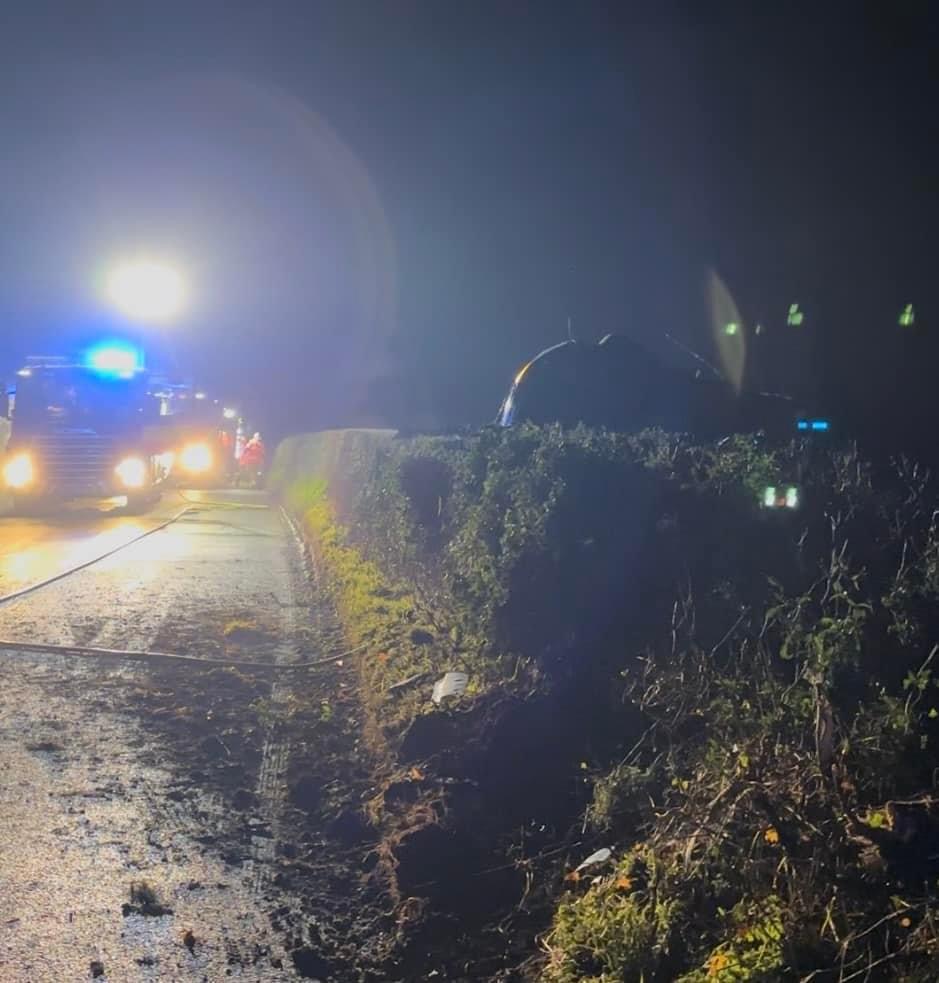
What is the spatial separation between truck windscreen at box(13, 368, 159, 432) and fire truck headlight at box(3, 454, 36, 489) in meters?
0.99

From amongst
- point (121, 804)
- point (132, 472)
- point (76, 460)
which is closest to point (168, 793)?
point (121, 804)

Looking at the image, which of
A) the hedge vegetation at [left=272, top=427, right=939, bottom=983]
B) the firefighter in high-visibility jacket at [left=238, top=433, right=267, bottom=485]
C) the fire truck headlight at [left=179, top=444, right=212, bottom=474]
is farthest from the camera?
the firefighter in high-visibility jacket at [left=238, top=433, right=267, bottom=485]

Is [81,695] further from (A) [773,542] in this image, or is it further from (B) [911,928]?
(B) [911,928]

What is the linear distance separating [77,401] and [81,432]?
842 mm

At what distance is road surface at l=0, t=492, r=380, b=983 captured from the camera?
4234mm

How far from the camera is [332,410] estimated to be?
56969 mm

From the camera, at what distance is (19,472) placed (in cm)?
2234

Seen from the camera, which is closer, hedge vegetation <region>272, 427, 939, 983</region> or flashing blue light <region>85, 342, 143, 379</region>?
hedge vegetation <region>272, 427, 939, 983</region>

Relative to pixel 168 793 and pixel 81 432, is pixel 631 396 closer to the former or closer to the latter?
pixel 168 793

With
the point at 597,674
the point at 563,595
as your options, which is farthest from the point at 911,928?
the point at 563,595

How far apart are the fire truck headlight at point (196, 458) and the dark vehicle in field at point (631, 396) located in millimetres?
21663

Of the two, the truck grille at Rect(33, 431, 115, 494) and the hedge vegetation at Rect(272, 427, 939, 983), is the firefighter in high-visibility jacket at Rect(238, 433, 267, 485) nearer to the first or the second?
the truck grille at Rect(33, 431, 115, 494)

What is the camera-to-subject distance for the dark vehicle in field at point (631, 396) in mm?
13305

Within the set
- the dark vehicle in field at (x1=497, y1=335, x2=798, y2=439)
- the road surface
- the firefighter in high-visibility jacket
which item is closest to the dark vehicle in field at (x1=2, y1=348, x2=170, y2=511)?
the road surface
